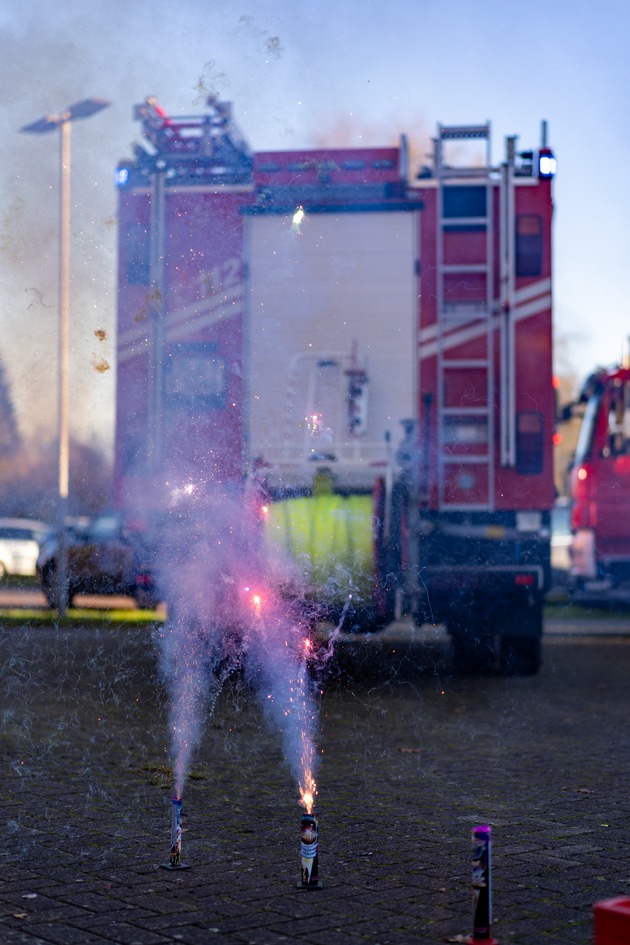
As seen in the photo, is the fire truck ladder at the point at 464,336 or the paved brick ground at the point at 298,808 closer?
the paved brick ground at the point at 298,808

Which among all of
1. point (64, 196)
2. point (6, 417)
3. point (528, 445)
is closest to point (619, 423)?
point (528, 445)

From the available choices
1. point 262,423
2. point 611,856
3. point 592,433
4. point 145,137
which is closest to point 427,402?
point 262,423

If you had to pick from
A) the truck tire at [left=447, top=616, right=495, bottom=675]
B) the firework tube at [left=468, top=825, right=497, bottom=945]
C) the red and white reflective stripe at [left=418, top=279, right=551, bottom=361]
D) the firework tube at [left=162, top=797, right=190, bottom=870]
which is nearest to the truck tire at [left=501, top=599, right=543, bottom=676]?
the truck tire at [left=447, top=616, right=495, bottom=675]

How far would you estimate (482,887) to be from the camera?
454cm

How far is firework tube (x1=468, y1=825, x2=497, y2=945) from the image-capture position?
14.6 feet

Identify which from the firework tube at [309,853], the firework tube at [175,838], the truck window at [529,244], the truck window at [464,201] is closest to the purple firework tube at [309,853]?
the firework tube at [309,853]

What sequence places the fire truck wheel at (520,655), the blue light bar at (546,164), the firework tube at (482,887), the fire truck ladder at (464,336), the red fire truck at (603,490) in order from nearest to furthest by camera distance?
the firework tube at (482,887) < the blue light bar at (546,164) < the fire truck ladder at (464,336) < the fire truck wheel at (520,655) < the red fire truck at (603,490)

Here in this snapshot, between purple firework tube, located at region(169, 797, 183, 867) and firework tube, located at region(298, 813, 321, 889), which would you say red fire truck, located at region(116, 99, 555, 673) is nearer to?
purple firework tube, located at region(169, 797, 183, 867)

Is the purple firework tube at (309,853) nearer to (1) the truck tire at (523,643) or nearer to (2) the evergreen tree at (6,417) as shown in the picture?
(2) the evergreen tree at (6,417)

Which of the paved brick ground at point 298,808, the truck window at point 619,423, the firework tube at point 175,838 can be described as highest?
the truck window at point 619,423

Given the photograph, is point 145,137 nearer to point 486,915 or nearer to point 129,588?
point 129,588

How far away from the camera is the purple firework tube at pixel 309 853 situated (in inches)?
206

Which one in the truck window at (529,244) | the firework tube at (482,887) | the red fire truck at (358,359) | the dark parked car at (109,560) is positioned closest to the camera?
the firework tube at (482,887)

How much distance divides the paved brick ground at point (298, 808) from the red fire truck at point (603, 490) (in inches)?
187
